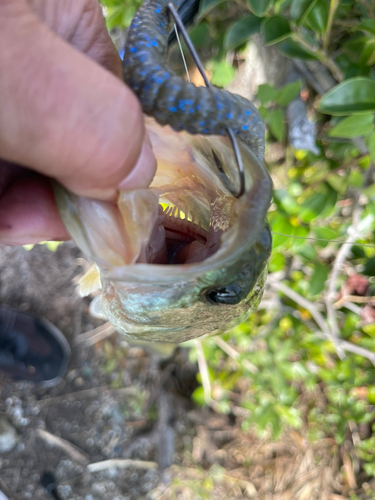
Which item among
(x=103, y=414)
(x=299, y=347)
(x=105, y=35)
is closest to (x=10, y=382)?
(x=103, y=414)

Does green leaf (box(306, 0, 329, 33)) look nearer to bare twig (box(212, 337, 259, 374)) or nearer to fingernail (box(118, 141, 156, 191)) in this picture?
fingernail (box(118, 141, 156, 191))

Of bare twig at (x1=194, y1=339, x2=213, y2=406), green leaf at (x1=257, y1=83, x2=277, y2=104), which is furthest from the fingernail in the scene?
bare twig at (x1=194, y1=339, x2=213, y2=406)

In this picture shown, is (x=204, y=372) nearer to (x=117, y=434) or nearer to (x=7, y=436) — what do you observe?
(x=117, y=434)

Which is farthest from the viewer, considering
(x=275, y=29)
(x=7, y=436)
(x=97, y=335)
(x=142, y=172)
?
(x=97, y=335)

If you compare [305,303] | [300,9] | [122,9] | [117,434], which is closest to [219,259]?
[300,9]

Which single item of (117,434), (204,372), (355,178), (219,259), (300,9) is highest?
(300,9)

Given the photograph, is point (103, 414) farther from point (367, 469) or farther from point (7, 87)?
point (7, 87)
